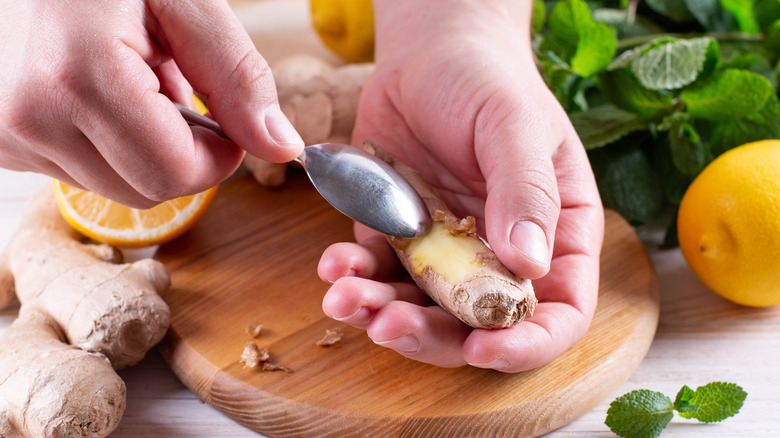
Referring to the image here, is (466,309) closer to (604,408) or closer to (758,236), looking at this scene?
(604,408)

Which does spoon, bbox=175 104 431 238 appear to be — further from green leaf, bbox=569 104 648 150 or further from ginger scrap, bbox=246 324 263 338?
green leaf, bbox=569 104 648 150

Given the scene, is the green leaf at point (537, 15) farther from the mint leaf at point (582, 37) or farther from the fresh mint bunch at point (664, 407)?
the fresh mint bunch at point (664, 407)

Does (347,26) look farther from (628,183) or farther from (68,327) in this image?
(68,327)

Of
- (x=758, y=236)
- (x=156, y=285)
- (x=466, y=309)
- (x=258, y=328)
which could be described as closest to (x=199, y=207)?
(x=156, y=285)

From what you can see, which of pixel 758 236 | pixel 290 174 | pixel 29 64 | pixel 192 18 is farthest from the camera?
pixel 290 174

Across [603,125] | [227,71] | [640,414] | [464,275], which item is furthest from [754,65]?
[227,71]

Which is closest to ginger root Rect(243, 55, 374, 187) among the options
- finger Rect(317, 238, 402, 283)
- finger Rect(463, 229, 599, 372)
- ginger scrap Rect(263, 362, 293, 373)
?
finger Rect(317, 238, 402, 283)
